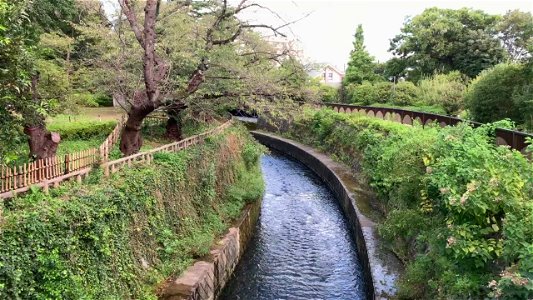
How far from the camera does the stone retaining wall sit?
940 centimetres

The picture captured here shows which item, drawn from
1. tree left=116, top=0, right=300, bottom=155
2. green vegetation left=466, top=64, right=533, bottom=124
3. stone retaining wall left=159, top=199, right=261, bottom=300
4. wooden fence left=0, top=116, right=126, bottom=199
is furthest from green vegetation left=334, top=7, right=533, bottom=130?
wooden fence left=0, top=116, right=126, bottom=199

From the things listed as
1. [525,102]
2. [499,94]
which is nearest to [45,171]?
[525,102]

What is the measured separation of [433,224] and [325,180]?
58.3ft

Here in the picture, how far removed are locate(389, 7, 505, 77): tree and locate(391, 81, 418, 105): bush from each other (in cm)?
623

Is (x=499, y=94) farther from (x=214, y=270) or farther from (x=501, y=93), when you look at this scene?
(x=214, y=270)

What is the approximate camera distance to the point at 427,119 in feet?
65.9

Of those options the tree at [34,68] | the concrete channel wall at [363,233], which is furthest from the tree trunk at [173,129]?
the concrete channel wall at [363,233]

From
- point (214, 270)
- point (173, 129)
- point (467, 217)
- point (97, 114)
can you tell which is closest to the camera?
point (467, 217)

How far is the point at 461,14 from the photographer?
42.7 meters

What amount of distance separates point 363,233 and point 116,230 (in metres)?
8.79

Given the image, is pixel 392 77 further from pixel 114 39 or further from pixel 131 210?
pixel 131 210

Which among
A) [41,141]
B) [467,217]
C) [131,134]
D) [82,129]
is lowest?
[467,217]

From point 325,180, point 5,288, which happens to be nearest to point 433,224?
point 5,288

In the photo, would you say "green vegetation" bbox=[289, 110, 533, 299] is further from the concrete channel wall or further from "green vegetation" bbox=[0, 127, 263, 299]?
"green vegetation" bbox=[0, 127, 263, 299]
